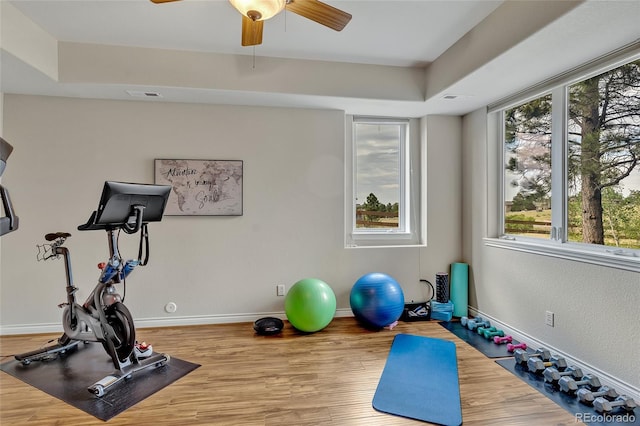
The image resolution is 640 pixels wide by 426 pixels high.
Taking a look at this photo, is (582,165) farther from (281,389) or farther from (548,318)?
(281,389)

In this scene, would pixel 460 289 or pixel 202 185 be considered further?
pixel 460 289

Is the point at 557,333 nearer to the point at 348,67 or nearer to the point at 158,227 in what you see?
the point at 348,67

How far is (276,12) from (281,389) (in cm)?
227

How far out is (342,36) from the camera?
2824mm

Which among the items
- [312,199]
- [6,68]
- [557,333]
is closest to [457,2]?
[312,199]

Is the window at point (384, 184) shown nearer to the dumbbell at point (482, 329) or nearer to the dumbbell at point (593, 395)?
the dumbbell at point (482, 329)

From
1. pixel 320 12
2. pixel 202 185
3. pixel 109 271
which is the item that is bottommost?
pixel 109 271

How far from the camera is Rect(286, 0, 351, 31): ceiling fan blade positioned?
1811 millimetres

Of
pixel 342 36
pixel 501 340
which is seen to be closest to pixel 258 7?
pixel 342 36

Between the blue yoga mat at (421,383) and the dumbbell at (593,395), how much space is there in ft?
2.40

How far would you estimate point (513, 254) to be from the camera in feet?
10.6

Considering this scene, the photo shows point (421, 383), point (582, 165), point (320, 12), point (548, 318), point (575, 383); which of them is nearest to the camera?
point (320, 12)

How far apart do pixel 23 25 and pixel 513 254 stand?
14.7 feet

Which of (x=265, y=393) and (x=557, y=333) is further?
(x=557, y=333)
